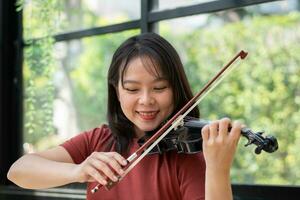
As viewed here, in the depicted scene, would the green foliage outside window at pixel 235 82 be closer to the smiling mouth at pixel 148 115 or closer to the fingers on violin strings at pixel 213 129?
the smiling mouth at pixel 148 115

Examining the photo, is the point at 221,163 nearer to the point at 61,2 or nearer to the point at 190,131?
the point at 190,131

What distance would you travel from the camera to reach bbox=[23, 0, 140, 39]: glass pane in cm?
257

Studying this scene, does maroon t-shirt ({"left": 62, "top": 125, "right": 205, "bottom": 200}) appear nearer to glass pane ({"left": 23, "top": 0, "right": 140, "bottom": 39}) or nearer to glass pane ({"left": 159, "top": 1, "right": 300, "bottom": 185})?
glass pane ({"left": 159, "top": 1, "right": 300, "bottom": 185})

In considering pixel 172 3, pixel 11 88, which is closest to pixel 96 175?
pixel 172 3

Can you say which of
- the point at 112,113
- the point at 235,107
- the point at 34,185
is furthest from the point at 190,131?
the point at 235,107

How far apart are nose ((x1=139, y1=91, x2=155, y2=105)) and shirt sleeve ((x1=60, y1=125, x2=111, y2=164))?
222 millimetres

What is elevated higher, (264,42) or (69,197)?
(264,42)

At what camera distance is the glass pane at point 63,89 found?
2652 mm

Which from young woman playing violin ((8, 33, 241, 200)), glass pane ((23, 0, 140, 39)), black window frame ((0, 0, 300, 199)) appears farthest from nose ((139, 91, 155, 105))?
black window frame ((0, 0, 300, 199))

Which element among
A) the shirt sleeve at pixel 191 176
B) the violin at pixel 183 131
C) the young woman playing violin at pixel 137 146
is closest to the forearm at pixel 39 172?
the young woman playing violin at pixel 137 146

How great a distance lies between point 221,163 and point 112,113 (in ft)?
1.51

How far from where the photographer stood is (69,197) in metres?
2.43

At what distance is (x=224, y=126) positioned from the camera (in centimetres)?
103

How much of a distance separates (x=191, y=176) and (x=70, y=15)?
165 cm
